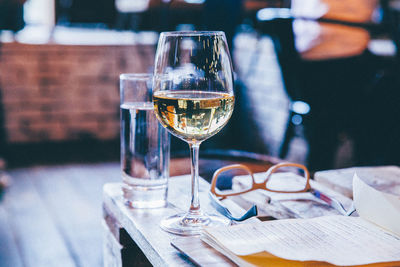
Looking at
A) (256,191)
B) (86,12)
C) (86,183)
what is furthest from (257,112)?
(256,191)

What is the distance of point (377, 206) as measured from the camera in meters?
0.60

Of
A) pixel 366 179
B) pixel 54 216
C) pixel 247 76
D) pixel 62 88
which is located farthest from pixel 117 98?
pixel 366 179

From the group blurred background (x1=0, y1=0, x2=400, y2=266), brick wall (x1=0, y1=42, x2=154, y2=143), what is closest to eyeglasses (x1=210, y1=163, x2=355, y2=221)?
blurred background (x1=0, y1=0, x2=400, y2=266)

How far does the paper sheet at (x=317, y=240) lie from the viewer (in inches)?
19.7

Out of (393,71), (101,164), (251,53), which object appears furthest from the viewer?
(251,53)

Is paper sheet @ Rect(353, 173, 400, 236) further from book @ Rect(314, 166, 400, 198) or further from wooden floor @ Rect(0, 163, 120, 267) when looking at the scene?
wooden floor @ Rect(0, 163, 120, 267)

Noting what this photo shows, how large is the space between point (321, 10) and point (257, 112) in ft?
3.08

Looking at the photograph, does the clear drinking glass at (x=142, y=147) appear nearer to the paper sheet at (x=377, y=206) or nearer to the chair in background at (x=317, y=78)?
the paper sheet at (x=377, y=206)

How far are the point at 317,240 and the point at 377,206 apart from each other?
108 mm

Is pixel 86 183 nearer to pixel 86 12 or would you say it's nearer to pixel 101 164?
pixel 101 164

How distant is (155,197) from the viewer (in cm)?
76

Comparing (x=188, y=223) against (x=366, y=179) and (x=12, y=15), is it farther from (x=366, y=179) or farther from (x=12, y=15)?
(x=12, y=15)

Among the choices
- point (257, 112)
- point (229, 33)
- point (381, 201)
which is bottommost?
point (257, 112)

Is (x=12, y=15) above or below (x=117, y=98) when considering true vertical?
above
